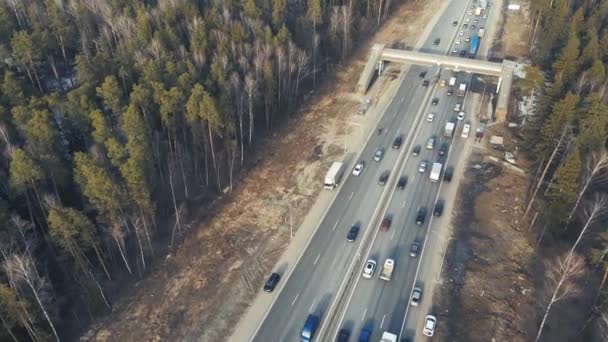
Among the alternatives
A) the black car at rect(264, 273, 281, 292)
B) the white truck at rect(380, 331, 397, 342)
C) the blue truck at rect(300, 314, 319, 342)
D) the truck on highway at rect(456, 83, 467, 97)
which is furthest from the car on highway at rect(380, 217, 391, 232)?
the truck on highway at rect(456, 83, 467, 97)

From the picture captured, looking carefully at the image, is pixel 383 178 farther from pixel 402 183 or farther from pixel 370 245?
pixel 370 245

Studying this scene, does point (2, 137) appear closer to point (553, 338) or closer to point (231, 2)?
point (231, 2)

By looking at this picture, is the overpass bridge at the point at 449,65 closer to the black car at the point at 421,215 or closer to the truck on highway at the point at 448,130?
the truck on highway at the point at 448,130

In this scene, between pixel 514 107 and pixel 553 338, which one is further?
pixel 514 107

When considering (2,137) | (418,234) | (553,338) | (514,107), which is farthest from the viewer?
(514,107)

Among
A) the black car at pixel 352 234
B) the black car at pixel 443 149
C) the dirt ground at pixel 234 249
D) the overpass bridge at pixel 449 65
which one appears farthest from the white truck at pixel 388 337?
the overpass bridge at pixel 449 65

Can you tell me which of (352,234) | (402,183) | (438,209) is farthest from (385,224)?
(402,183)

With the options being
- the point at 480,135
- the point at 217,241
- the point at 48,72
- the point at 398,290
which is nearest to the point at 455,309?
the point at 398,290
